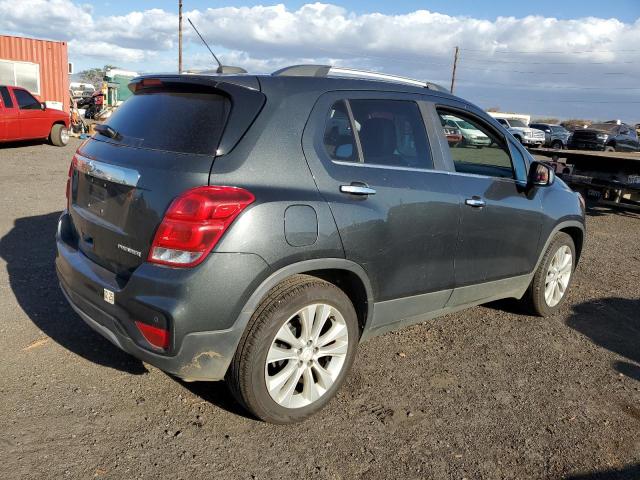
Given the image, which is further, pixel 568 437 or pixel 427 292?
pixel 427 292

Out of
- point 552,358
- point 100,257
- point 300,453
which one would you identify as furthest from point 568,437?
point 100,257

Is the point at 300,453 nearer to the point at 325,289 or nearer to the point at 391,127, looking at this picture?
the point at 325,289

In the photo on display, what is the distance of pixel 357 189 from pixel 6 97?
48.5ft

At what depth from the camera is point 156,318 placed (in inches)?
102

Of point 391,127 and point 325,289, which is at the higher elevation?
point 391,127

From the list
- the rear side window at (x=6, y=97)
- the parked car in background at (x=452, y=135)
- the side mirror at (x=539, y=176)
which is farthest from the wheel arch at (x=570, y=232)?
the rear side window at (x=6, y=97)

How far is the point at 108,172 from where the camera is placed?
9.64ft

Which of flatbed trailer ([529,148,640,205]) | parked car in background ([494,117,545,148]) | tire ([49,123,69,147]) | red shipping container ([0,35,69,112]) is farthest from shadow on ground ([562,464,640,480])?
parked car in background ([494,117,545,148])

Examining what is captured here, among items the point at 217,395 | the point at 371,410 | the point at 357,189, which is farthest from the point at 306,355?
the point at 357,189

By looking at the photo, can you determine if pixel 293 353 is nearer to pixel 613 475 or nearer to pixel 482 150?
pixel 613 475

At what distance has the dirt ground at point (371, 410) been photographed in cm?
272

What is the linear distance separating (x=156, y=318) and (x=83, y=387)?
3.40 ft

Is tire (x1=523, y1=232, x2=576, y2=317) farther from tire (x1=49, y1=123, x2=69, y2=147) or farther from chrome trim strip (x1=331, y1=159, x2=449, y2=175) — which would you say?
tire (x1=49, y1=123, x2=69, y2=147)

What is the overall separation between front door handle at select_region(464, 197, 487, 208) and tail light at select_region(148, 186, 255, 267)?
1713mm
